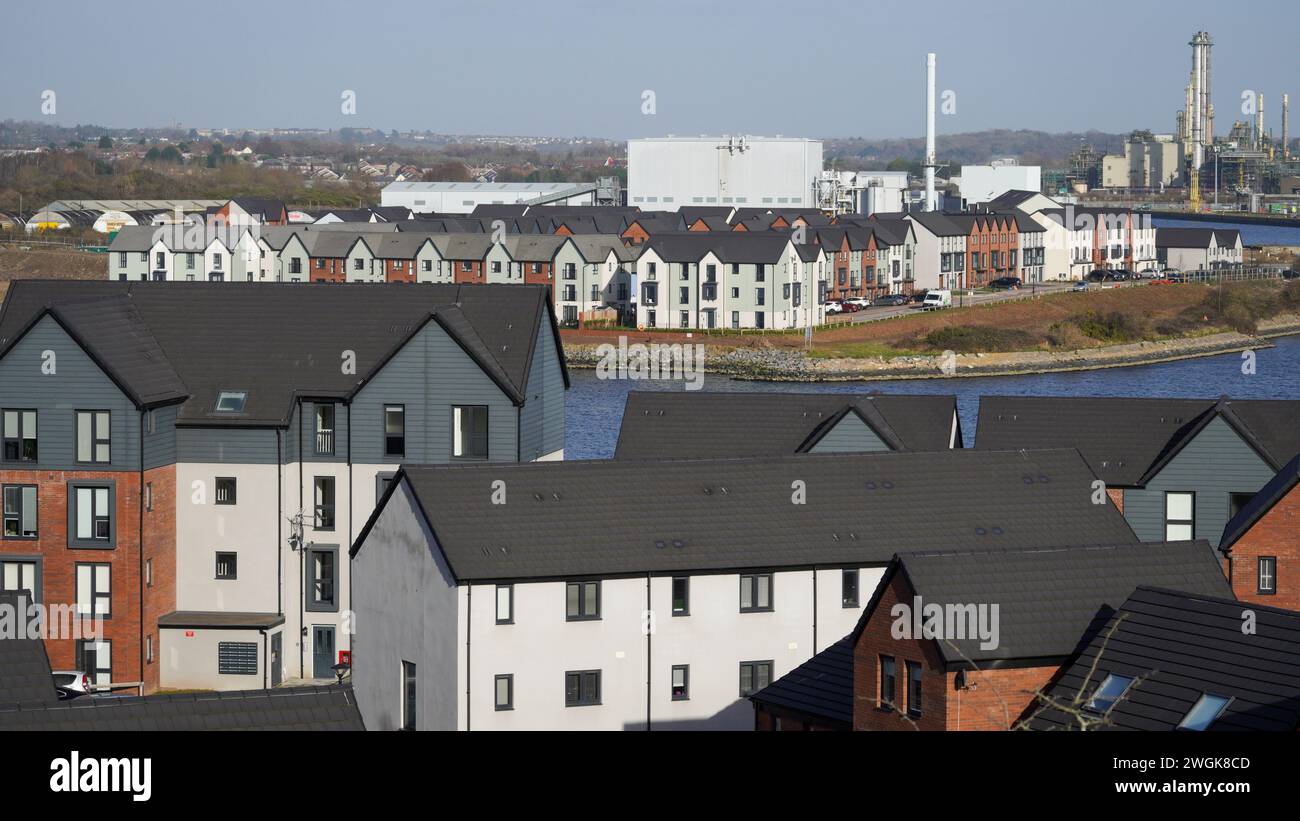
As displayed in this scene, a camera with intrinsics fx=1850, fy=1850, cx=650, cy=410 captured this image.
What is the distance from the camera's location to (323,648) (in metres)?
24.9

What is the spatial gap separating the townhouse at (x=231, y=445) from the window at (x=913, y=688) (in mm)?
10468

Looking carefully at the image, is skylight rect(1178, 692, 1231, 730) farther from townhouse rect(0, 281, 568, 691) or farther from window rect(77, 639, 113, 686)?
window rect(77, 639, 113, 686)

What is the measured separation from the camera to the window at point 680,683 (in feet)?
65.9

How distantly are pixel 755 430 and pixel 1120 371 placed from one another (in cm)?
5261

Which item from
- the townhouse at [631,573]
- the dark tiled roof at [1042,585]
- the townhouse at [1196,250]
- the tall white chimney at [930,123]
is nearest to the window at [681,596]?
the townhouse at [631,573]

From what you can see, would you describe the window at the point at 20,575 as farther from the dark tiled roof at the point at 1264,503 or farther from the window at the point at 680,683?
the dark tiled roof at the point at 1264,503

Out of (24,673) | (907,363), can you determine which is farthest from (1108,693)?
(907,363)

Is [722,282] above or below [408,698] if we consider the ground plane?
above

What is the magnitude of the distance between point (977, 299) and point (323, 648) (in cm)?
6865

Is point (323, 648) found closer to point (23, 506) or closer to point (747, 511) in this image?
point (23, 506)

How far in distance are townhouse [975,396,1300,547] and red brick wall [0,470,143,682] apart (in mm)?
11589

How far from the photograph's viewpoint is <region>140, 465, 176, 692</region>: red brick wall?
24.2 metres

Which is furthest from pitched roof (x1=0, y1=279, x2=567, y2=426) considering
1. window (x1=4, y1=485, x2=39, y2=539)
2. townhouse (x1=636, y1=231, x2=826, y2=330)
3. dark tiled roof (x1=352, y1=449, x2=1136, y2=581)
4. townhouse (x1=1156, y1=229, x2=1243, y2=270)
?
townhouse (x1=1156, y1=229, x2=1243, y2=270)
